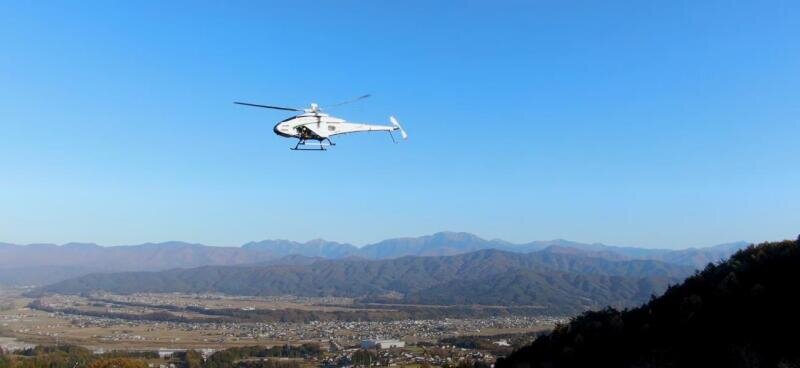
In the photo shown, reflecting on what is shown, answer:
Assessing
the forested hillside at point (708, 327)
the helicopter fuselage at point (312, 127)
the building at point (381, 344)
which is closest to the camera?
the forested hillside at point (708, 327)

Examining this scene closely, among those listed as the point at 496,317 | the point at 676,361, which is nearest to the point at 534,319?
the point at 496,317

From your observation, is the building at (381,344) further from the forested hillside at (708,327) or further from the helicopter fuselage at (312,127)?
Result: the helicopter fuselage at (312,127)

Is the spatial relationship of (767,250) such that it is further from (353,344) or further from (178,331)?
(178,331)

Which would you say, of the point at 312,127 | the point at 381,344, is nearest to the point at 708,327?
the point at 312,127

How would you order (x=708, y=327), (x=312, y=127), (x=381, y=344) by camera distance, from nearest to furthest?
(x=708, y=327)
(x=312, y=127)
(x=381, y=344)

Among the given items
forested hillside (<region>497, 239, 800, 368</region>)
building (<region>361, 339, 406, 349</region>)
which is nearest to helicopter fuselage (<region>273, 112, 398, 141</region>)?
forested hillside (<region>497, 239, 800, 368</region>)

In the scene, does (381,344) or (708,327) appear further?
(381,344)

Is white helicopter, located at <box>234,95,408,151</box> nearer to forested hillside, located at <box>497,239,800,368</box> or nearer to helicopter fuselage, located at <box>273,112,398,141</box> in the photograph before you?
helicopter fuselage, located at <box>273,112,398,141</box>

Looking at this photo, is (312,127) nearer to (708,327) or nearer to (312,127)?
(312,127)

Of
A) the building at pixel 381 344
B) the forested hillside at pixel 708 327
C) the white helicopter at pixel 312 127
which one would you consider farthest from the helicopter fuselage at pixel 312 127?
the building at pixel 381 344
